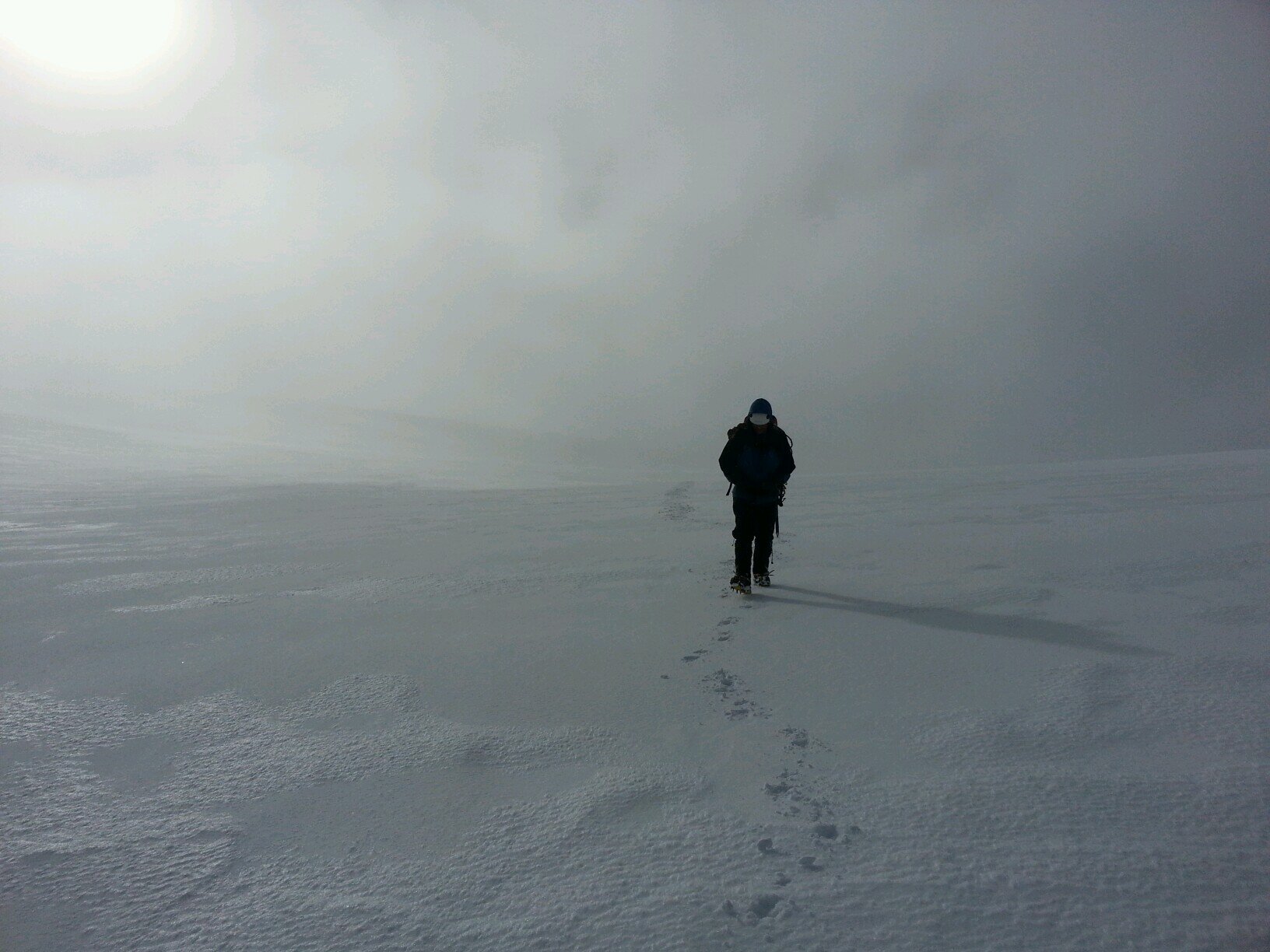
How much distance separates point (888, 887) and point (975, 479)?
13.9 m

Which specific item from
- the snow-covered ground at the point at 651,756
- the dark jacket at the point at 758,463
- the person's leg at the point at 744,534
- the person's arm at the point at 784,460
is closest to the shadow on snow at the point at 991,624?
the snow-covered ground at the point at 651,756

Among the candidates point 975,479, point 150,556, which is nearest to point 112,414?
point 150,556

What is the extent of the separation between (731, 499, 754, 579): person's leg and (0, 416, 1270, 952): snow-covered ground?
1.68ft

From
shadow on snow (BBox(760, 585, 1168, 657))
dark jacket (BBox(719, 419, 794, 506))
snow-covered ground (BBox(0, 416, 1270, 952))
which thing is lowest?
snow-covered ground (BBox(0, 416, 1270, 952))

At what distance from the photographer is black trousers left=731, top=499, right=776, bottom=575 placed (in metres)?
6.08

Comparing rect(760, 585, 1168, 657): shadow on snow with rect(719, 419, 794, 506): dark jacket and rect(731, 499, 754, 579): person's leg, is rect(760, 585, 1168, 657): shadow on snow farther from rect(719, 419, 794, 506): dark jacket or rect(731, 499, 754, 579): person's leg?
rect(719, 419, 794, 506): dark jacket

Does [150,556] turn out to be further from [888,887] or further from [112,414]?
[112,414]

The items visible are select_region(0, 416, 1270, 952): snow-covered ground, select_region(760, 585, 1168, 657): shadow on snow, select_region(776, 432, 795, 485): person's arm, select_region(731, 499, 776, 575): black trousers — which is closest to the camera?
select_region(0, 416, 1270, 952): snow-covered ground

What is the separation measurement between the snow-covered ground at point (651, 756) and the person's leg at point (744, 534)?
1.68 ft

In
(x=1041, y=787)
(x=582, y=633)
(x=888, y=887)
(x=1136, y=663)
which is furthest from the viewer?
(x=582, y=633)

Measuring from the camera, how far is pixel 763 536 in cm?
620

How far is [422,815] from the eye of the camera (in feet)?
8.62

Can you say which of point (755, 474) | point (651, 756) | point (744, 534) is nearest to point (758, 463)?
point (755, 474)

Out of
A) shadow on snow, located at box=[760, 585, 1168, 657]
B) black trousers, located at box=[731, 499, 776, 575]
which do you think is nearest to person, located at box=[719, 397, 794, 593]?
black trousers, located at box=[731, 499, 776, 575]
